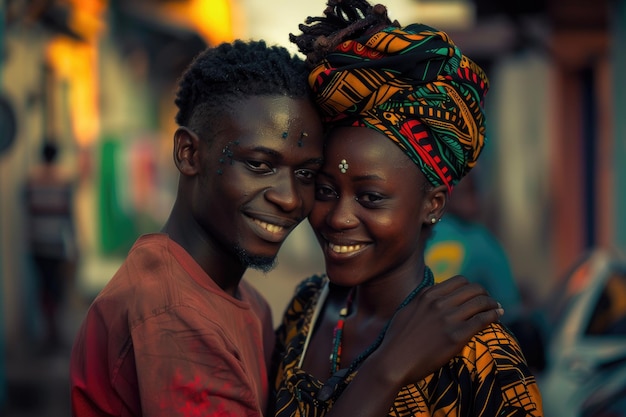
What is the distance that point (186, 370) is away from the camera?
217cm

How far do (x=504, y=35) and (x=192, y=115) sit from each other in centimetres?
1416

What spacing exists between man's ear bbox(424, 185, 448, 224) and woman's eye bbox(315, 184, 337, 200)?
0.28 meters

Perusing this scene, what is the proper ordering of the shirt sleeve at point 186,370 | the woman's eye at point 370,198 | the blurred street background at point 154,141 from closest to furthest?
1. the shirt sleeve at point 186,370
2. the woman's eye at point 370,198
3. the blurred street background at point 154,141

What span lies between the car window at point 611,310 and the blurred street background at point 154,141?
0.84 metres

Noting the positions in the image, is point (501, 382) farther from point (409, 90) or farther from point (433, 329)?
point (409, 90)

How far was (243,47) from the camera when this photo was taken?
2.63m

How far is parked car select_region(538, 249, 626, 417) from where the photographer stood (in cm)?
405

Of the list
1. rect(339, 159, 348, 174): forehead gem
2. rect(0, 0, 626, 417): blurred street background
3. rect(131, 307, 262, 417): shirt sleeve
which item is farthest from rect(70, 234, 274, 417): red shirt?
rect(0, 0, 626, 417): blurred street background

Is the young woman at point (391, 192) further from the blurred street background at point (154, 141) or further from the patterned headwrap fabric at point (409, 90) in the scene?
the blurred street background at point (154, 141)

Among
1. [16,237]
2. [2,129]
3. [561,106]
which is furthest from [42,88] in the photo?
[561,106]

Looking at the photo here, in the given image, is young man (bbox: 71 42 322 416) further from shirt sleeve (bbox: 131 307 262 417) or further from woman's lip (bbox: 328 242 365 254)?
woman's lip (bbox: 328 242 365 254)

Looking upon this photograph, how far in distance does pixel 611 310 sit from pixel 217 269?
9.64 feet

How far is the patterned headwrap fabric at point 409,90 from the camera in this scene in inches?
96.5

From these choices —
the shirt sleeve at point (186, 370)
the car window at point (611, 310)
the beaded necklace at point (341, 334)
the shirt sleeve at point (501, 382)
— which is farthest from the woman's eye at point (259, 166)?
the car window at point (611, 310)
